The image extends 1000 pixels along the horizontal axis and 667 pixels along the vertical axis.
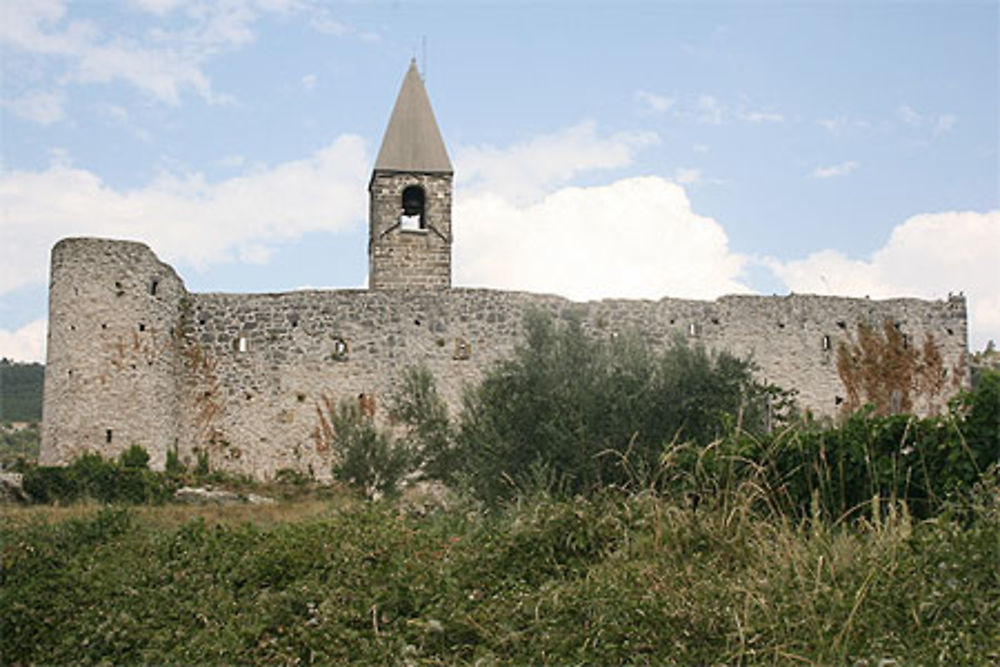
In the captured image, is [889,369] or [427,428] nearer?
[427,428]

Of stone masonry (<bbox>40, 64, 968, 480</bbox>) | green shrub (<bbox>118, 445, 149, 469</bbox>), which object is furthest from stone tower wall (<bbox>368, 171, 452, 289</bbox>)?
green shrub (<bbox>118, 445, 149, 469</bbox>)

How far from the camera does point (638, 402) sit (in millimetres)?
15148

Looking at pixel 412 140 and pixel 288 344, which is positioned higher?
pixel 412 140

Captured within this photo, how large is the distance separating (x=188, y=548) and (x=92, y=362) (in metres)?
13.6

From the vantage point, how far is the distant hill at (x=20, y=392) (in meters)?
40.6

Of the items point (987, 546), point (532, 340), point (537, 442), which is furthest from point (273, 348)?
point (987, 546)

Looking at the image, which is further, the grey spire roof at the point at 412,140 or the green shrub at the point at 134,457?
→ the grey spire roof at the point at 412,140

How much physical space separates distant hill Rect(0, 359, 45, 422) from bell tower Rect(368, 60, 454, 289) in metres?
16.1

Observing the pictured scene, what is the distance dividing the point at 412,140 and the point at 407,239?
311cm

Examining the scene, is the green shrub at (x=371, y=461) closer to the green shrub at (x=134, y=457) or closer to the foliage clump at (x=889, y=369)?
the green shrub at (x=134, y=457)

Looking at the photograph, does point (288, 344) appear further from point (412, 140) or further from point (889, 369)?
point (889, 369)

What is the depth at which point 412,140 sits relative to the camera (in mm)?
31938

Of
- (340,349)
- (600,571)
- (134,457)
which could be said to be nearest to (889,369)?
(340,349)

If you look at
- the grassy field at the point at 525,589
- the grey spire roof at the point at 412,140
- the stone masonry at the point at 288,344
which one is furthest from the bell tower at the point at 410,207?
the grassy field at the point at 525,589
